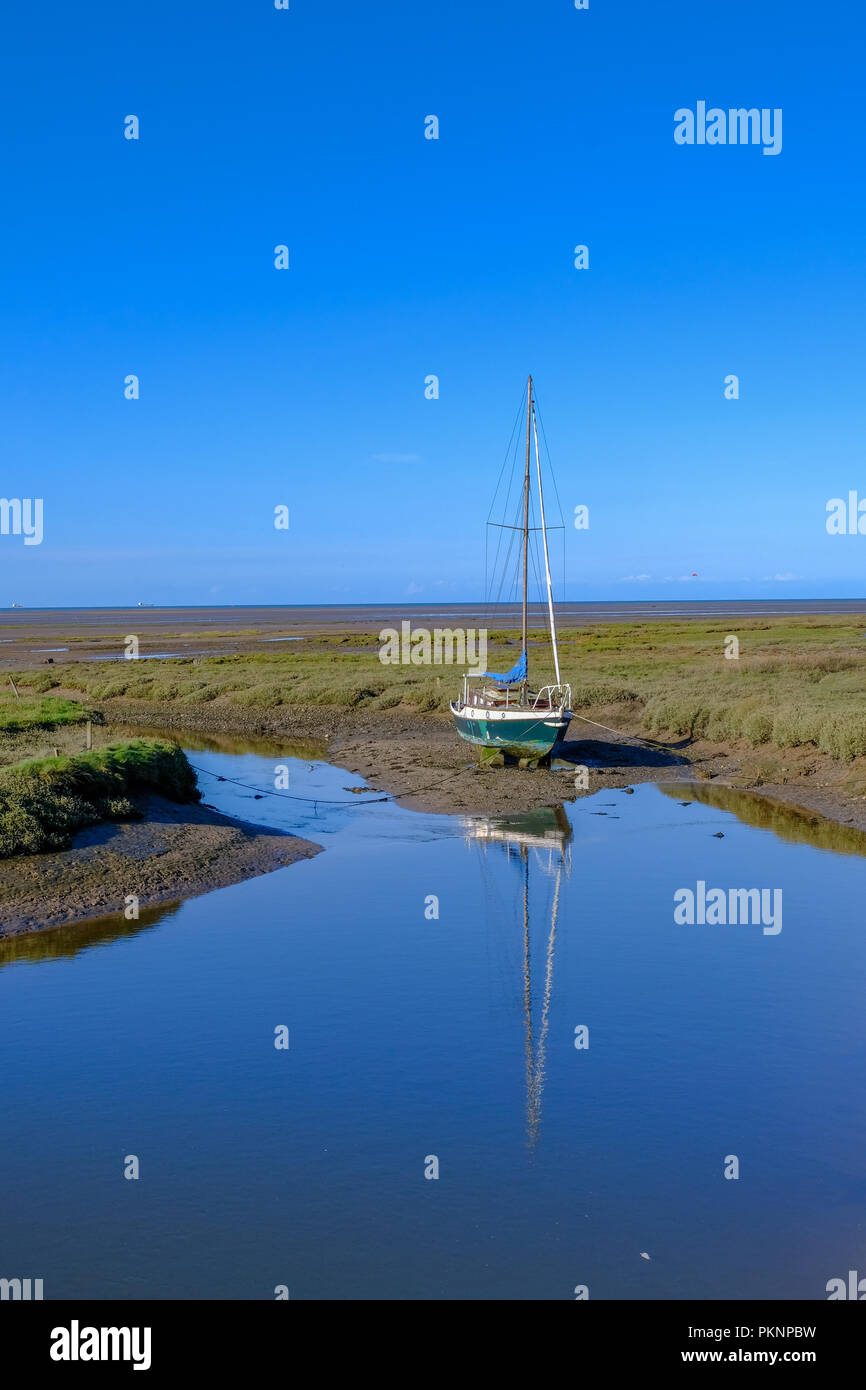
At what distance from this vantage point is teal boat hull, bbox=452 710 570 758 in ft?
101

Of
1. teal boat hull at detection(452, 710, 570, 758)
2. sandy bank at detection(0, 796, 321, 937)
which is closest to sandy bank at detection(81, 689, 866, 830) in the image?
teal boat hull at detection(452, 710, 570, 758)

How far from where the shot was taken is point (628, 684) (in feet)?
150

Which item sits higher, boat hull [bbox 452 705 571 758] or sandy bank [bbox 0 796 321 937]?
boat hull [bbox 452 705 571 758]

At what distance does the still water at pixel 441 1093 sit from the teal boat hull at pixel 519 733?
991 cm

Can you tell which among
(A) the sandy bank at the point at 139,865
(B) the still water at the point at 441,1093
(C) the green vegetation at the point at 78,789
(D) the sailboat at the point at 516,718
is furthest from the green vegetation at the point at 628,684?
(C) the green vegetation at the point at 78,789

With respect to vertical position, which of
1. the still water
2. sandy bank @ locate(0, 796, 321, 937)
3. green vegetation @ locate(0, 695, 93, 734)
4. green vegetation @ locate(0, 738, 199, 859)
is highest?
green vegetation @ locate(0, 695, 93, 734)

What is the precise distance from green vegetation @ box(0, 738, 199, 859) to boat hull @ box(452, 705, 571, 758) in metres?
8.54

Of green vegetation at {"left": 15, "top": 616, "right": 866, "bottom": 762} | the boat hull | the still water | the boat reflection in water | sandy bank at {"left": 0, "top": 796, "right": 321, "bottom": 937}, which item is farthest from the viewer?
green vegetation at {"left": 15, "top": 616, "right": 866, "bottom": 762}

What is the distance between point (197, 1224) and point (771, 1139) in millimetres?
5420

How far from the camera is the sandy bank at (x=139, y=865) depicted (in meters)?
18.3

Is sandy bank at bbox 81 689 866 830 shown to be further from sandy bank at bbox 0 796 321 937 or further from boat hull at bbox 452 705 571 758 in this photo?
sandy bank at bbox 0 796 321 937

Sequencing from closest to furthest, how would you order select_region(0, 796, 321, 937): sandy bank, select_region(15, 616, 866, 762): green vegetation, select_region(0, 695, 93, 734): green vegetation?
select_region(0, 796, 321, 937): sandy bank → select_region(0, 695, 93, 734): green vegetation → select_region(15, 616, 866, 762): green vegetation
